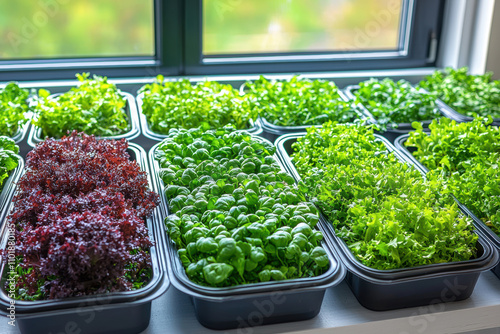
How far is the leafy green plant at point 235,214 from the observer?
4.14ft

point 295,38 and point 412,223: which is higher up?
point 295,38

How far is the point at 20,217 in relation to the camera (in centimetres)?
135

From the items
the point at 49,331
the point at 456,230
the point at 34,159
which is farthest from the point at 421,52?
the point at 49,331

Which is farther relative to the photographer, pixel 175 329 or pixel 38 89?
pixel 38 89

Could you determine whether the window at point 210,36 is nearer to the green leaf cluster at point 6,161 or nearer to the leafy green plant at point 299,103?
the leafy green plant at point 299,103

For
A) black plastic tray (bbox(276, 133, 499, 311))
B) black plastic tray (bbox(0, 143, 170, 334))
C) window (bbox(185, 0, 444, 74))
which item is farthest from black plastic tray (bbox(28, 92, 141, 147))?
black plastic tray (bbox(276, 133, 499, 311))

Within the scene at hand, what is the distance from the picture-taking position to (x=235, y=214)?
1393 millimetres

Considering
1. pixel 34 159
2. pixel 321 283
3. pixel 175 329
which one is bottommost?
pixel 175 329

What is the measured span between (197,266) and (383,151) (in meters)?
0.83

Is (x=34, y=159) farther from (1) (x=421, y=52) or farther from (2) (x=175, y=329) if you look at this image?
(1) (x=421, y=52)

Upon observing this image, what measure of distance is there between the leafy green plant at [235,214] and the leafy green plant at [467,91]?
3.15 ft

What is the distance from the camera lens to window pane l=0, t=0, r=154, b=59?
2.24 m

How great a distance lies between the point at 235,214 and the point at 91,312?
0.42 metres

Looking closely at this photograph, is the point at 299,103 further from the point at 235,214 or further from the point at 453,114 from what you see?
the point at 235,214
